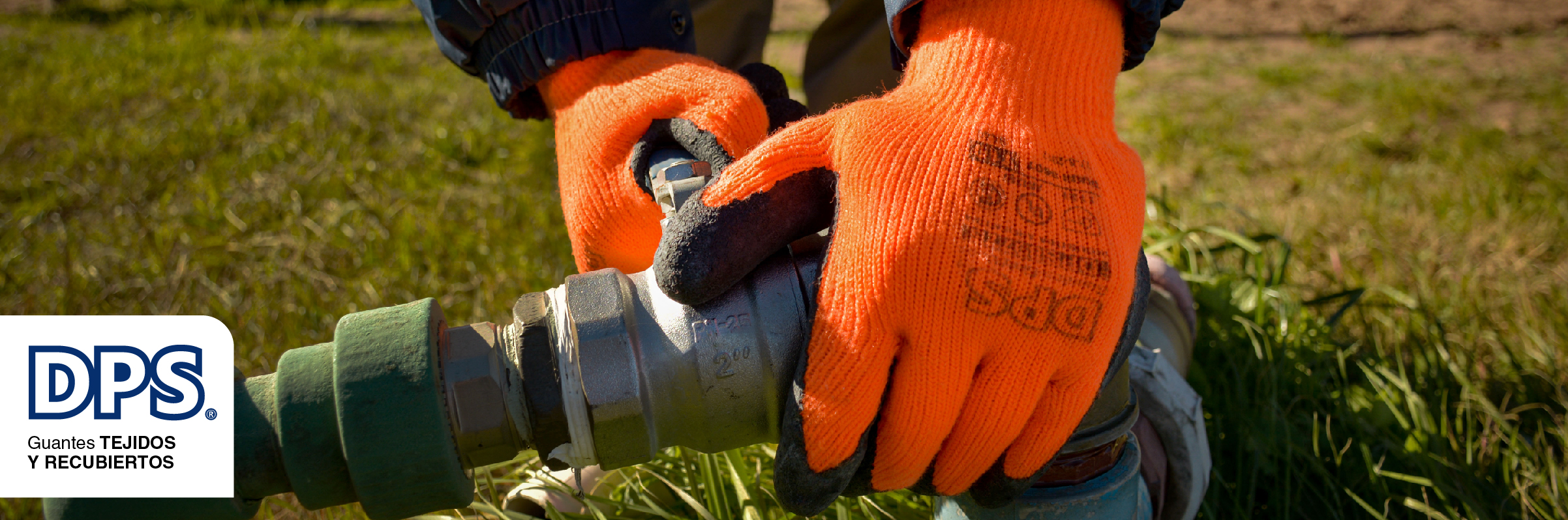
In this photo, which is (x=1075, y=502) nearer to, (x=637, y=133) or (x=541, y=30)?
(x=637, y=133)

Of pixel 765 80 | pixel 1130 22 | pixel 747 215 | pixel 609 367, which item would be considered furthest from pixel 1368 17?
pixel 609 367

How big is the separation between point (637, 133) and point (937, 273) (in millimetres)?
580

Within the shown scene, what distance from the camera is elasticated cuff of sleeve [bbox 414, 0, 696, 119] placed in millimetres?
1477

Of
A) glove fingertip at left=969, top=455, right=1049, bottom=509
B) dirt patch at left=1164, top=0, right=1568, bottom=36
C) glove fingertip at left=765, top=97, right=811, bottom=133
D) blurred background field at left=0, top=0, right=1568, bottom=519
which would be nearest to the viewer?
glove fingertip at left=969, top=455, right=1049, bottom=509

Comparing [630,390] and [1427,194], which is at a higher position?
[630,390]

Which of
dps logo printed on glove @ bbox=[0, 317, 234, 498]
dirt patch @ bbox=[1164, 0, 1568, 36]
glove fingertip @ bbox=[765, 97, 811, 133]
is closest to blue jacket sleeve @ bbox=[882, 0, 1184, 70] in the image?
glove fingertip @ bbox=[765, 97, 811, 133]

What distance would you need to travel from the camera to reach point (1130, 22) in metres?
1.27

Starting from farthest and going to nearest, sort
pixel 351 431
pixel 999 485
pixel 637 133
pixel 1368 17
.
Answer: pixel 1368 17 → pixel 637 133 → pixel 999 485 → pixel 351 431

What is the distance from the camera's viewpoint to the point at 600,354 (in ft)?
3.20

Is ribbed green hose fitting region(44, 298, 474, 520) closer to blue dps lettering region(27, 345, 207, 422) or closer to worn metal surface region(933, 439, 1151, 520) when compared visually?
blue dps lettering region(27, 345, 207, 422)

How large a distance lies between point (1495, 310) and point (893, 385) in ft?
5.91

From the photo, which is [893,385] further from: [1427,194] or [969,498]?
[1427,194]

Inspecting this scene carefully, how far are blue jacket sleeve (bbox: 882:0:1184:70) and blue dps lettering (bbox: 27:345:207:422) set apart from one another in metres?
1.06

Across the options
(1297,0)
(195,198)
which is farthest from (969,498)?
(1297,0)
